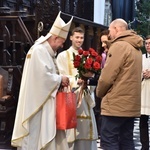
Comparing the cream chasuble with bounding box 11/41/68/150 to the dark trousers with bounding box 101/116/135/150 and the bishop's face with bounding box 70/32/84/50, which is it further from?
the bishop's face with bounding box 70/32/84/50

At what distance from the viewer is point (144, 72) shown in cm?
531

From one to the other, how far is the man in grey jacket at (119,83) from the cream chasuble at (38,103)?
51cm

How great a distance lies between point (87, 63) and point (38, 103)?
2.12 feet

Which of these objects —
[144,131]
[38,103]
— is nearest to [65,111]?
[38,103]

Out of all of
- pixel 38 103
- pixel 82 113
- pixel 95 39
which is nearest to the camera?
pixel 38 103

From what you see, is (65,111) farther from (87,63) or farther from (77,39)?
(77,39)

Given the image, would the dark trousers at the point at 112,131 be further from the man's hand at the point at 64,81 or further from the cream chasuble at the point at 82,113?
the cream chasuble at the point at 82,113

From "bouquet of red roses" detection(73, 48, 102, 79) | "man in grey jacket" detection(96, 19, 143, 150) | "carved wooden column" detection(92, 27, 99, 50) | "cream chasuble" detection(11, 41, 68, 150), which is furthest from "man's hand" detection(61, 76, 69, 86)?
"carved wooden column" detection(92, 27, 99, 50)

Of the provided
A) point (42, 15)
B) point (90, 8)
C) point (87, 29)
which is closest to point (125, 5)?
point (90, 8)

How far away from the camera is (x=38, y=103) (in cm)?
409

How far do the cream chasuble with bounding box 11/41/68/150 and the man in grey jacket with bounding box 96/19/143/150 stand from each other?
0.51 metres

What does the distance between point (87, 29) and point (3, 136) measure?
115 inches

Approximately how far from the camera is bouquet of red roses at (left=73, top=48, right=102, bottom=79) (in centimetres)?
423

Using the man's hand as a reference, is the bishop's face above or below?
above
